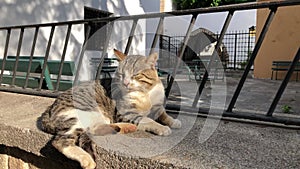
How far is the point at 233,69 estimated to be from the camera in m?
11.2

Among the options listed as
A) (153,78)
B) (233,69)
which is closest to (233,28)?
(233,69)

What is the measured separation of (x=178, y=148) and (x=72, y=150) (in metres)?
0.45

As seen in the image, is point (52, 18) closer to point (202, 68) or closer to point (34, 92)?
point (202, 68)

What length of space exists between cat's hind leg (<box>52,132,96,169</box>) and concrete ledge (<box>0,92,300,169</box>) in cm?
6

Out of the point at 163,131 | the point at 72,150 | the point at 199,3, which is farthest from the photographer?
the point at 199,3

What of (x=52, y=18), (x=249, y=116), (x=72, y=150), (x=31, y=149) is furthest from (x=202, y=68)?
(x=72, y=150)

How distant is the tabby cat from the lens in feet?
4.03

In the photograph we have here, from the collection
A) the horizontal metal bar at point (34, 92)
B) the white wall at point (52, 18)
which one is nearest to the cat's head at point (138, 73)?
the horizontal metal bar at point (34, 92)

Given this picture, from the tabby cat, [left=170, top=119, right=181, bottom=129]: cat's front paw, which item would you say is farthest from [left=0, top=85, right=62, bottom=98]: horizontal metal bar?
[left=170, top=119, right=181, bottom=129]: cat's front paw

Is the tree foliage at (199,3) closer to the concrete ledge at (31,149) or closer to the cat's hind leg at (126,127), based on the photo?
the concrete ledge at (31,149)

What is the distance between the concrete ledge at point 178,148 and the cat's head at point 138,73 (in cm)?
30

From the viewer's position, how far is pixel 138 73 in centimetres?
146

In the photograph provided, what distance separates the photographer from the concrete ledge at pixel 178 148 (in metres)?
0.96

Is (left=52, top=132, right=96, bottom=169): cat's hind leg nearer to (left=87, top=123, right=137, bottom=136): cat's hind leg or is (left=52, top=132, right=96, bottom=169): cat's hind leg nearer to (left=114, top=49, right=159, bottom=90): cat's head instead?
(left=87, top=123, right=137, bottom=136): cat's hind leg
